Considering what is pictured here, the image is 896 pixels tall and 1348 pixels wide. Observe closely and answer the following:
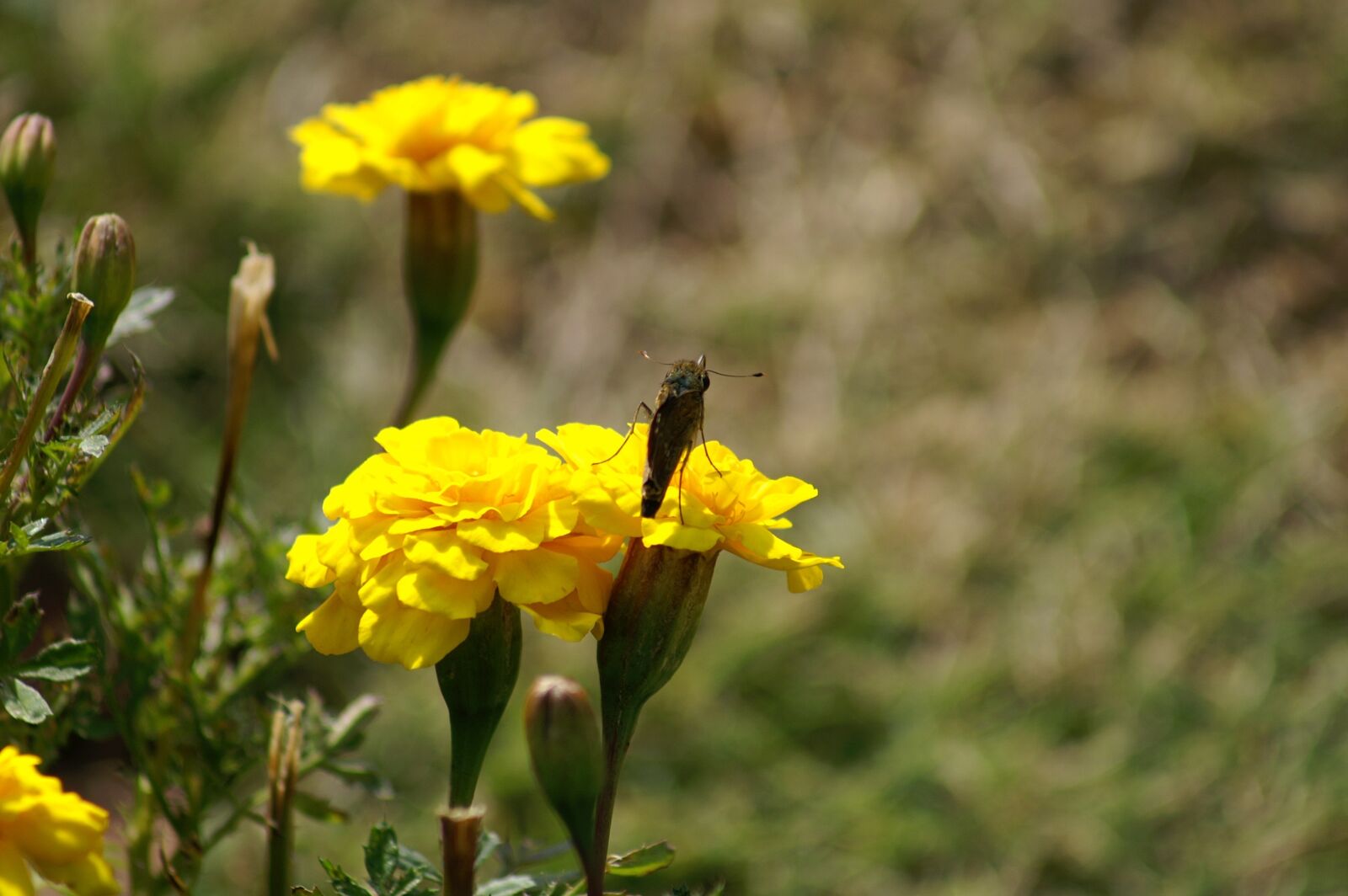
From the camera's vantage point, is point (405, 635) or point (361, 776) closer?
point (405, 635)

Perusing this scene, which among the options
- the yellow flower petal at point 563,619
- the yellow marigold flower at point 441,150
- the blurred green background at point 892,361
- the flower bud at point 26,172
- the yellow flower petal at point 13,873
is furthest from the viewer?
the blurred green background at point 892,361

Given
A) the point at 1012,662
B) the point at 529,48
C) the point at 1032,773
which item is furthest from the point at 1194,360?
the point at 529,48

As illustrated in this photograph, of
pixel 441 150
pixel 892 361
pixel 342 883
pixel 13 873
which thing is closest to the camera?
pixel 13 873

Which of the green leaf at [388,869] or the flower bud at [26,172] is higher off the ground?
the flower bud at [26,172]

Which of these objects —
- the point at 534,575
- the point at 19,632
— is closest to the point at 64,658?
the point at 19,632

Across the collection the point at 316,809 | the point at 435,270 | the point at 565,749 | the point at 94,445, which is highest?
the point at 435,270

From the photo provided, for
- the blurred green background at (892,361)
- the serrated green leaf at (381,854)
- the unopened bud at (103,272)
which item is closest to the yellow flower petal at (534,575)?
the serrated green leaf at (381,854)

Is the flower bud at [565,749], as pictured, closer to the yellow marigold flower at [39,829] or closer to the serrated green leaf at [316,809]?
the yellow marigold flower at [39,829]

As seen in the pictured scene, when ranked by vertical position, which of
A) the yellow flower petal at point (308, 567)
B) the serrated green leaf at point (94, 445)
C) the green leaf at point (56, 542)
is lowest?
the yellow flower petal at point (308, 567)

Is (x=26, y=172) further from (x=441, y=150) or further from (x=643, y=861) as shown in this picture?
(x=643, y=861)
